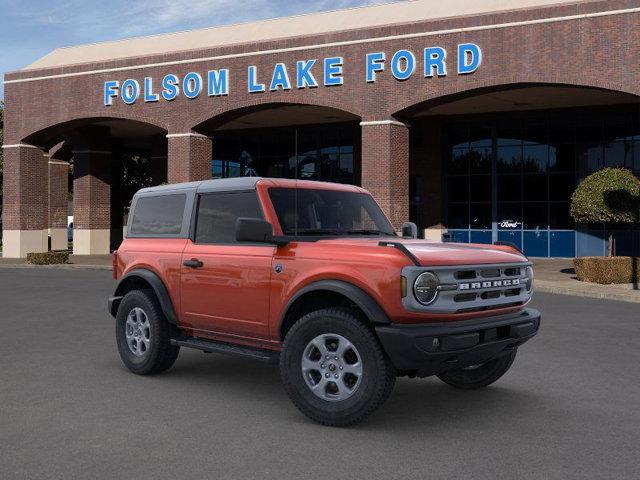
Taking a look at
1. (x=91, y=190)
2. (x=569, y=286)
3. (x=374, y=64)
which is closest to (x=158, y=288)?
(x=569, y=286)

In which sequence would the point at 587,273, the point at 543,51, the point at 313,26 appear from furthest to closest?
the point at 313,26, the point at 543,51, the point at 587,273

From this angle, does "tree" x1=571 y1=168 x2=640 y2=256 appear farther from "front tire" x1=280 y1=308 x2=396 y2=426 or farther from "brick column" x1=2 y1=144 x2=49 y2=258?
"brick column" x1=2 y1=144 x2=49 y2=258

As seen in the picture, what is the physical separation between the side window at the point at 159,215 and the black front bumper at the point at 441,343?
3.02m

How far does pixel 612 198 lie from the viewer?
22234 millimetres

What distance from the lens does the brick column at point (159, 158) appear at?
4016 cm

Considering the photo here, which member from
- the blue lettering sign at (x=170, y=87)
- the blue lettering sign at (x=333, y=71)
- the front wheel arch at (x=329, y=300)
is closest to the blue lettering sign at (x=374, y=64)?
the blue lettering sign at (x=333, y=71)

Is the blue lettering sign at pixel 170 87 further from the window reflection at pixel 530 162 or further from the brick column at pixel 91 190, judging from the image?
the window reflection at pixel 530 162

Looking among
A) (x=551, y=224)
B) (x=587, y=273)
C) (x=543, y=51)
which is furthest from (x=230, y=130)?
(x=587, y=273)

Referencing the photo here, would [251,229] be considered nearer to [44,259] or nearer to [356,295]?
[356,295]

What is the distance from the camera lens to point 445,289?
582 centimetres

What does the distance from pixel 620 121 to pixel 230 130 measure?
64.8ft

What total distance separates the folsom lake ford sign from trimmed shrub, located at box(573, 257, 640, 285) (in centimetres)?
792

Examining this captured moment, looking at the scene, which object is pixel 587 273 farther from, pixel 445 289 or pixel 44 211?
pixel 44 211

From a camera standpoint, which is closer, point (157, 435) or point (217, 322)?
point (157, 435)
